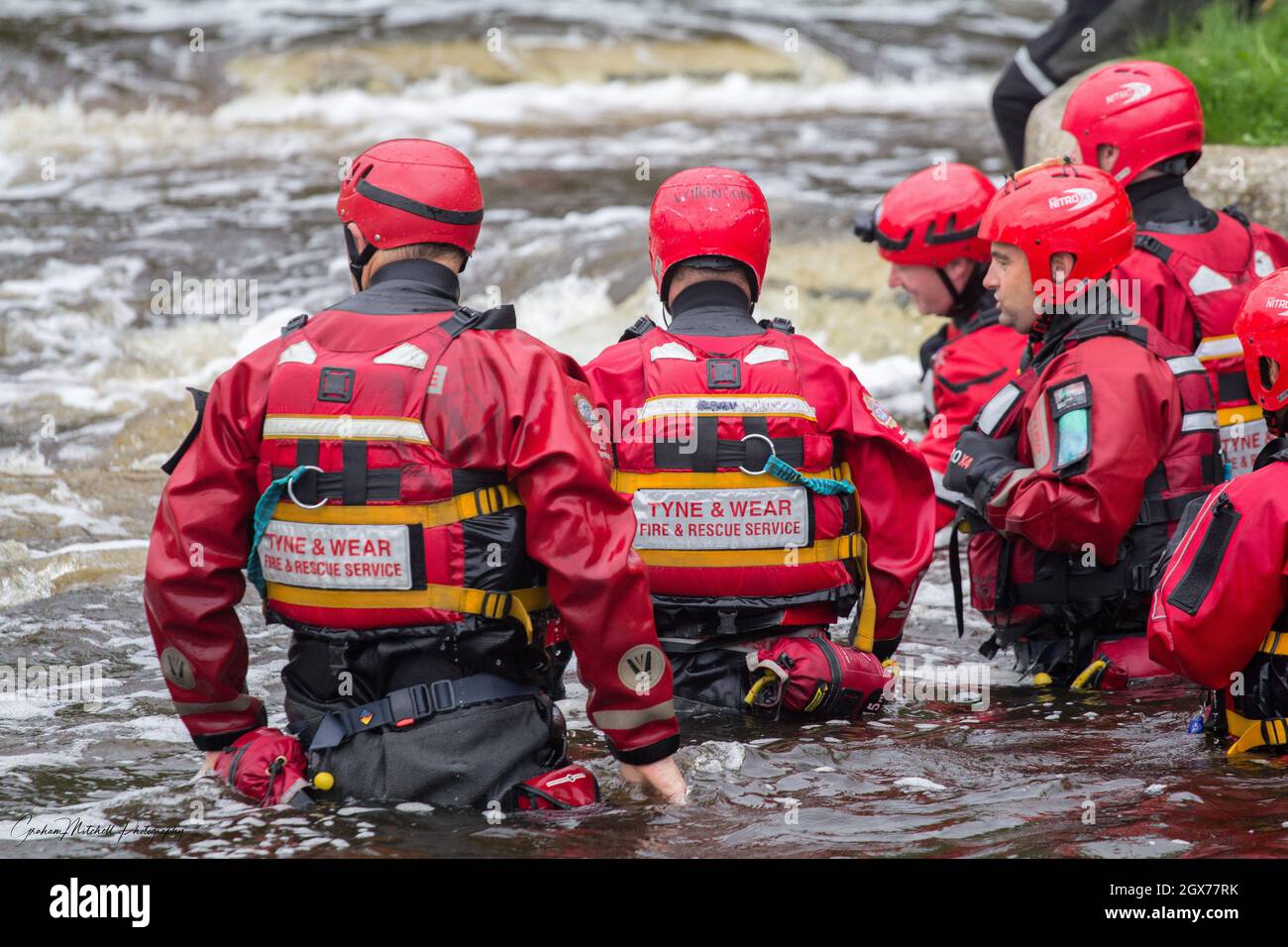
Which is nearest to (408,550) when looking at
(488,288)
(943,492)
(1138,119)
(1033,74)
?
(943,492)

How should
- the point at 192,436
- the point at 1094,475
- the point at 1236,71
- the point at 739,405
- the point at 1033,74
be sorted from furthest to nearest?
the point at 1033,74 → the point at 1236,71 → the point at 1094,475 → the point at 739,405 → the point at 192,436

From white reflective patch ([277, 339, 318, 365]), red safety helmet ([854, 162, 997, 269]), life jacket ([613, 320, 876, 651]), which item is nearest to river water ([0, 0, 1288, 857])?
life jacket ([613, 320, 876, 651])

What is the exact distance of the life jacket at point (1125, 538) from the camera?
506cm

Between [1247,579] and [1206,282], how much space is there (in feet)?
6.68

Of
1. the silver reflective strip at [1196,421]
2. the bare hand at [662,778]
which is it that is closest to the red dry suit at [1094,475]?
the silver reflective strip at [1196,421]

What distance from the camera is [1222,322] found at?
18.7 feet

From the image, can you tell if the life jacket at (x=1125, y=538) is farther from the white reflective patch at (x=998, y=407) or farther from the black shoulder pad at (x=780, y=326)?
the black shoulder pad at (x=780, y=326)

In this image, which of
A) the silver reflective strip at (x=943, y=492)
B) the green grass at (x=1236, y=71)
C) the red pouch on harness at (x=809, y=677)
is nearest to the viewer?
the red pouch on harness at (x=809, y=677)

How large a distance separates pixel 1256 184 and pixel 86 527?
6.45 meters

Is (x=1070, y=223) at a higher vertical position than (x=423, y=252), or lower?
higher

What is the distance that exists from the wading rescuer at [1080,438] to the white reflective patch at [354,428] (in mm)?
2131

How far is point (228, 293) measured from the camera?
12820 mm

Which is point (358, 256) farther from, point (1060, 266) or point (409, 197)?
point (1060, 266)
